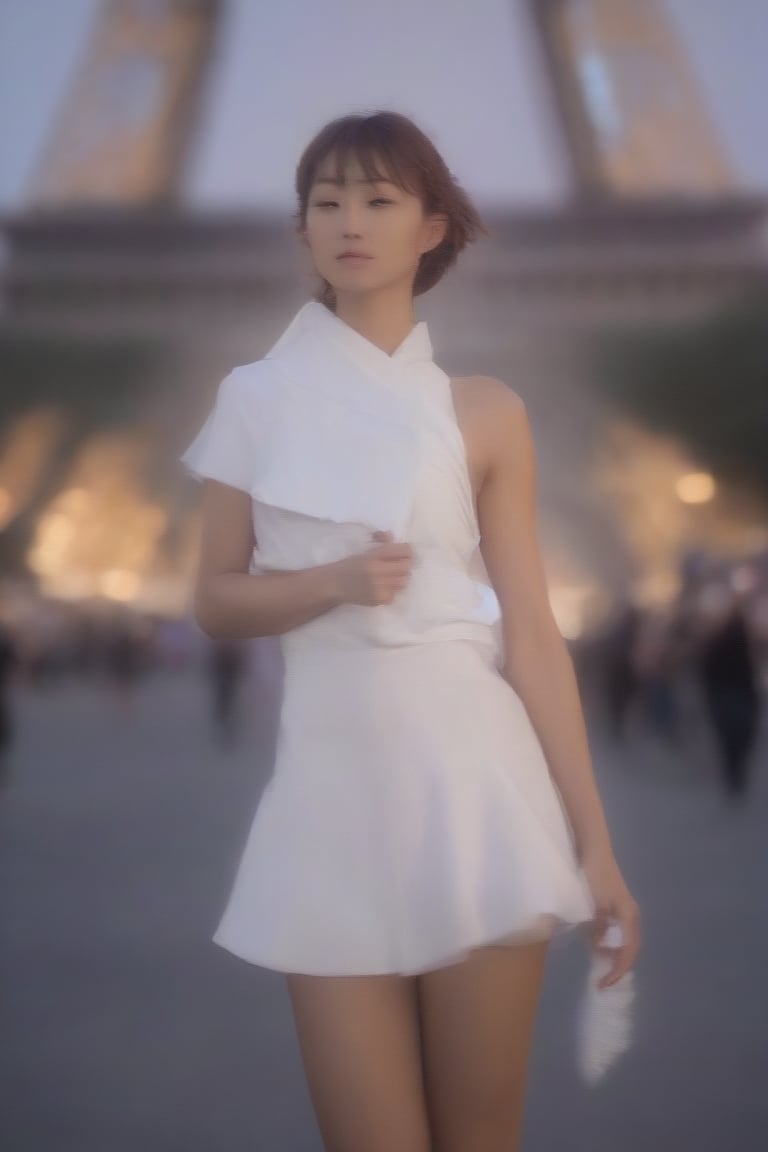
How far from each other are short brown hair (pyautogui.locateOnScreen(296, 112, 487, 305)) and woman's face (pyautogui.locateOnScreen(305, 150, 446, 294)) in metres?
0.01

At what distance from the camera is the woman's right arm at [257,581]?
51.4 inches

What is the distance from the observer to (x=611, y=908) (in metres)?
1.43

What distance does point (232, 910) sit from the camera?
139 centimetres

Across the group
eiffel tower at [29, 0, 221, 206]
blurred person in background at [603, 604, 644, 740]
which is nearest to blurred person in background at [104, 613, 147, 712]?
eiffel tower at [29, 0, 221, 206]

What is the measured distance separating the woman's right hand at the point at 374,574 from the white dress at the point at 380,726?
0.17ft

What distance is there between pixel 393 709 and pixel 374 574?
5.7 inches

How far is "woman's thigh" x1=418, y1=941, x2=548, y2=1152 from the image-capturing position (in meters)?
1.35

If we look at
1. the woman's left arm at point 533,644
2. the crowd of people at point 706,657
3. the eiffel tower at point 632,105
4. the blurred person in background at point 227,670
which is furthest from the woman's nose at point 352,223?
the blurred person in background at point 227,670

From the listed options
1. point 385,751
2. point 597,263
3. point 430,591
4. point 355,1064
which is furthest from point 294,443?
point 597,263

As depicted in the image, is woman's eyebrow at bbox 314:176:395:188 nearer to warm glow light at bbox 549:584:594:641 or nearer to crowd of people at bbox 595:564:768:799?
warm glow light at bbox 549:584:594:641

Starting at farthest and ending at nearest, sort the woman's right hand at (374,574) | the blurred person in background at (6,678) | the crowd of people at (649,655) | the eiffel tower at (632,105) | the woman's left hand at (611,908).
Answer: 1. the blurred person in background at (6,678)
2. the crowd of people at (649,655)
3. the eiffel tower at (632,105)
4. the woman's left hand at (611,908)
5. the woman's right hand at (374,574)

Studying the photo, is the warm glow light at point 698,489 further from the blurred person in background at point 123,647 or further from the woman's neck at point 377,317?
the woman's neck at point 377,317

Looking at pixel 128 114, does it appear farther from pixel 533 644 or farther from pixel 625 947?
pixel 625 947

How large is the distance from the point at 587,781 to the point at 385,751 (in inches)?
8.8
